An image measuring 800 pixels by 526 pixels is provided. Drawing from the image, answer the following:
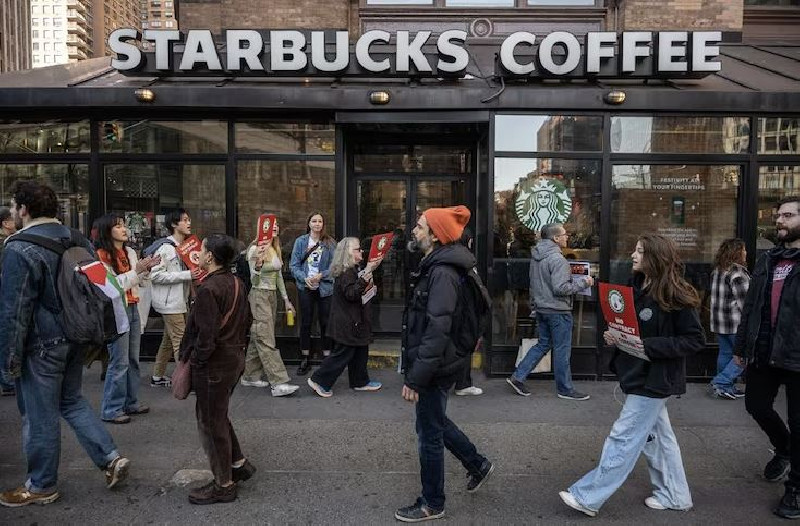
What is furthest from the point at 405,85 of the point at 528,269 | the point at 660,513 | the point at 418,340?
the point at 660,513

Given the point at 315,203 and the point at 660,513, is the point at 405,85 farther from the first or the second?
the point at 660,513

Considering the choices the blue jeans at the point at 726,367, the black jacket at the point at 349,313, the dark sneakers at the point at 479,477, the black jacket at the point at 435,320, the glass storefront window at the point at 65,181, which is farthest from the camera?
the glass storefront window at the point at 65,181

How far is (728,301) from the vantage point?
20.1 feet

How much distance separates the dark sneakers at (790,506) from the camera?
12.2ft

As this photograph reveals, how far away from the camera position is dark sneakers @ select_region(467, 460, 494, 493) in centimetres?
392

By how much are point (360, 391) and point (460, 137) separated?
402cm

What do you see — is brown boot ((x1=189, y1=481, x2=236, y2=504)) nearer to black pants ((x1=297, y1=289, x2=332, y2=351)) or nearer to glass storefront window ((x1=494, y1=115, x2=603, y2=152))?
black pants ((x1=297, y1=289, x2=332, y2=351))

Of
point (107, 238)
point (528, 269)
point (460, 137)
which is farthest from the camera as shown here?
point (460, 137)

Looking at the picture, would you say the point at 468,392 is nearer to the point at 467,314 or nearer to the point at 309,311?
the point at 309,311

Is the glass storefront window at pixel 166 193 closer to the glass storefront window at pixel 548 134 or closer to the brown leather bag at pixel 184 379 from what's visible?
the glass storefront window at pixel 548 134

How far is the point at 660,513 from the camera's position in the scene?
3783 millimetres

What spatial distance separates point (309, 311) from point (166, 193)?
8.71 ft

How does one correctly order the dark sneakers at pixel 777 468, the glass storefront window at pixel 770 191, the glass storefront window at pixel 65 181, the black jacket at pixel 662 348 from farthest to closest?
the glass storefront window at pixel 65 181, the glass storefront window at pixel 770 191, the dark sneakers at pixel 777 468, the black jacket at pixel 662 348

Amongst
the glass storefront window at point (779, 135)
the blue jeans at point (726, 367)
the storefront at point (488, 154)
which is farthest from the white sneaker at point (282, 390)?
the glass storefront window at point (779, 135)
